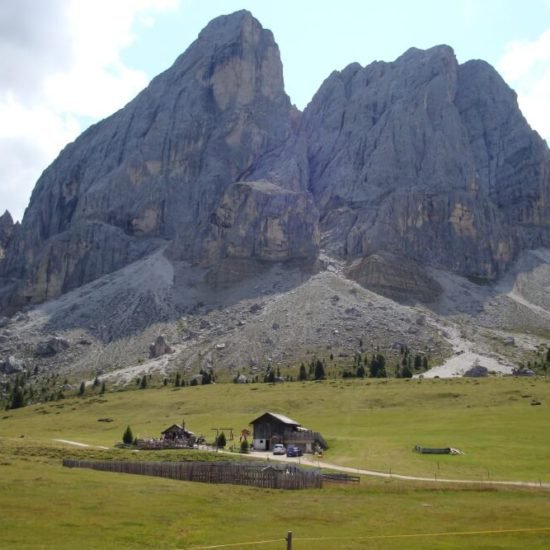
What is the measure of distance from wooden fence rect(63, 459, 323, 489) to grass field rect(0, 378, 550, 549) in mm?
1653

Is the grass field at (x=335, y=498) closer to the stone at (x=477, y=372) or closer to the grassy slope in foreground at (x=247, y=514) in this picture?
the grassy slope in foreground at (x=247, y=514)

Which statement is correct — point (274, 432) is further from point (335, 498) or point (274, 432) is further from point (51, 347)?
point (51, 347)

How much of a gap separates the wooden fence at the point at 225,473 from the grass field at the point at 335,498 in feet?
→ 5.42

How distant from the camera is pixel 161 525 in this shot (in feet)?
98.5

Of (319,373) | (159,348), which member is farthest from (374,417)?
(159,348)

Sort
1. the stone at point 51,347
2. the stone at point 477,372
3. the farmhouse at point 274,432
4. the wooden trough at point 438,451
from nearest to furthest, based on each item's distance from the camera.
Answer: the wooden trough at point 438,451
the farmhouse at point 274,432
the stone at point 477,372
the stone at point 51,347

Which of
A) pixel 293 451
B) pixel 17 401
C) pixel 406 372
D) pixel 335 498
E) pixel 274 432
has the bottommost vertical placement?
pixel 335 498

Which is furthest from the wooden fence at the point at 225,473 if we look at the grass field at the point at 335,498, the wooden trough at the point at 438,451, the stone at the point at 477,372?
the stone at the point at 477,372

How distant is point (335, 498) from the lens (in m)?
38.9

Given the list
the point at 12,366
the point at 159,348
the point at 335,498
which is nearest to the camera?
the point at 335,498

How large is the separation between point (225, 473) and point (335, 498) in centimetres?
869

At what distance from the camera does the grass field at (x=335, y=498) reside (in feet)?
91.8

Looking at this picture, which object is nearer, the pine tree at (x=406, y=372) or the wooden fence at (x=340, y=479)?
the wooden fence at (x=340, y=479)

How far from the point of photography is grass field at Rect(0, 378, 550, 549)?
27969mm
